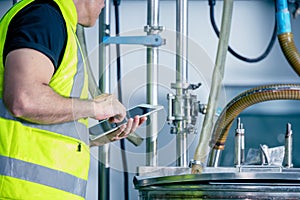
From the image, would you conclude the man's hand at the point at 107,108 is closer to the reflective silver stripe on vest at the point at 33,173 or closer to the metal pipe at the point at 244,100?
the reflective silver stripe on vest at the point at 33,173

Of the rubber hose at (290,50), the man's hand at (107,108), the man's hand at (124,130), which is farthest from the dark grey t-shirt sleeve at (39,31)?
the rubber hose at (290,50)

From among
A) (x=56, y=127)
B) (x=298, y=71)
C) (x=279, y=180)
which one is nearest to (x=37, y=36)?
(x=56, y=127)

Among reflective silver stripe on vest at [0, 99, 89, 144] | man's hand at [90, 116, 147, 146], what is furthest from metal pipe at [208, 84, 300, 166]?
reflective silver stripe on vest at [0, 99, 89, 144]

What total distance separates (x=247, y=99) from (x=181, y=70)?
0.70 ft

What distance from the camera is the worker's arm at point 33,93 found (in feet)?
3.86

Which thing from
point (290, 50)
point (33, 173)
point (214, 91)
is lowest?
point (33, 173)

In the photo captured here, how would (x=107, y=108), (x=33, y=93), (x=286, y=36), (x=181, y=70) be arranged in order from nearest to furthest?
(x=33, y=93)
(x=107, y=108)
(x=181, y=70)
(x=286, y=36)

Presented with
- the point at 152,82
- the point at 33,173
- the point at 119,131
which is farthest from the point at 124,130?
the point at 152,82

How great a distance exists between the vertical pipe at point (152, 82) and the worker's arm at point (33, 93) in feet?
1.79

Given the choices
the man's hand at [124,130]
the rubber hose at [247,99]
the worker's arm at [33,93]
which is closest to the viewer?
the worker's arm at [33,93]

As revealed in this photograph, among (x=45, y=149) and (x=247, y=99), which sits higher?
(x=247, y=99)

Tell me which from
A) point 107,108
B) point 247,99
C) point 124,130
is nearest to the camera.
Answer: point 107,108

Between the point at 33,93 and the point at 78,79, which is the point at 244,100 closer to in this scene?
the point at 78,79

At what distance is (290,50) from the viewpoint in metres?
1.94
